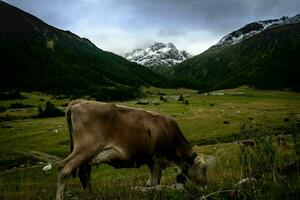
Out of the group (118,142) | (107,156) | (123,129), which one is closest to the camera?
(107,156)

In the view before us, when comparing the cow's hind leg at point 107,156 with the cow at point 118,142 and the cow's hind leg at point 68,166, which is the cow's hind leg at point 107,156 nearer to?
the cow at point 118,142

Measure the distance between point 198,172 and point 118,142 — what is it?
278 centimetres

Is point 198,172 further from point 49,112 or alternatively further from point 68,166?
point 49,112

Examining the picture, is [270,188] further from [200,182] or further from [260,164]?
[200,182]

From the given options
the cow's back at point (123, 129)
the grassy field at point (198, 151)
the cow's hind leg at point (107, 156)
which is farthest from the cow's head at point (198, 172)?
the cow's hind leg at point (107, 156)

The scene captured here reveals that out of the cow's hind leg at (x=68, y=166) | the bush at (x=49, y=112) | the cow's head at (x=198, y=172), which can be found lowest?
the bush at (x=49, y=112)

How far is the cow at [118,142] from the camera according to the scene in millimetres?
10211

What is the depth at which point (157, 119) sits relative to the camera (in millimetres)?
12359

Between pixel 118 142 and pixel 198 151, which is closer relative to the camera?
pixel 118 142

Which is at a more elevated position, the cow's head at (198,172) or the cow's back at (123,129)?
the cow's back at (123,129)

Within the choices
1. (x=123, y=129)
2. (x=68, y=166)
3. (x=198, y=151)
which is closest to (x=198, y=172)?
(x=123, y=129)

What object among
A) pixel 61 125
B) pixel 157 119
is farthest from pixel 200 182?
pixel 61 125

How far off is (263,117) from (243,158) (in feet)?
320

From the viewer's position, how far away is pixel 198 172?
39.1 ft
